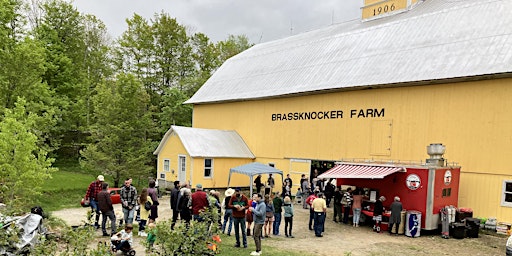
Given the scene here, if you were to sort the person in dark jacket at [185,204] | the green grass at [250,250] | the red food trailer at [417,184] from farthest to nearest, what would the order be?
the red food trailer at [417,184], the person in dark jacket at [185,204], the green grass at [250,250]

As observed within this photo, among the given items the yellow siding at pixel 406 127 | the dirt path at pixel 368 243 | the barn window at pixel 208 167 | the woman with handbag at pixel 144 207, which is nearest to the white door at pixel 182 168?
the barn window at pixel 208 167

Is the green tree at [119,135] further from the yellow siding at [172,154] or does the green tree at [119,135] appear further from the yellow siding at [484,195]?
the yellow siding at [484,195]

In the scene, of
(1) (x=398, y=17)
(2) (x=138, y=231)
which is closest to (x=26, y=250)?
(2) (x=138, y=231)

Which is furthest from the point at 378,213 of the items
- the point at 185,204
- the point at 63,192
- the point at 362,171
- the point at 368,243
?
the point at 63,192

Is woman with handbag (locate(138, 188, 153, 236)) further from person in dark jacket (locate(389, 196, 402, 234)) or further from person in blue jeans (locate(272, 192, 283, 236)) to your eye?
person in dark jacket (locate(389, 196, 402, 234))

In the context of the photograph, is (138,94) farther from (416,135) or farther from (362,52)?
(416,135)

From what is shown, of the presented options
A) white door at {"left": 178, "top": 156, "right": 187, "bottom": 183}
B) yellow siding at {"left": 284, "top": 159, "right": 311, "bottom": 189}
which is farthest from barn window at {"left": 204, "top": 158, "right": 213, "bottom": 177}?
yellow siding at {"left": 284, "top": 159, "right": 311, "bottom": 189}

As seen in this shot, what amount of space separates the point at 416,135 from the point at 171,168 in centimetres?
1535

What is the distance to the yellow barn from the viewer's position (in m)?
16.4

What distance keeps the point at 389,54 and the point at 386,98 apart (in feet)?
8.87

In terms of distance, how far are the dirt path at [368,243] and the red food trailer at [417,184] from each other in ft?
3.75

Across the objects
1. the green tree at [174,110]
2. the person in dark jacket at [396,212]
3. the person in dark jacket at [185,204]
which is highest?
the green tree at [174,110]

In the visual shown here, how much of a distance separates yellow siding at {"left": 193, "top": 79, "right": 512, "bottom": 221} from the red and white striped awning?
3157 millimetres

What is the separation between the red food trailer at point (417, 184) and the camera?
1496cm
